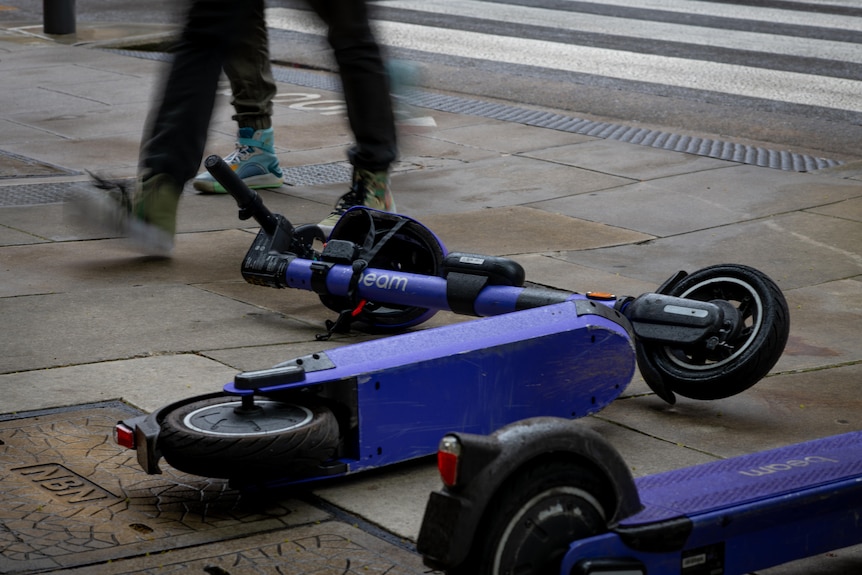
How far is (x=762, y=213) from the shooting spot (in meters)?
5.89

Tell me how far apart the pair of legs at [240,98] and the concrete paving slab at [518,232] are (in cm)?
59

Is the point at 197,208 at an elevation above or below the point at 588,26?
below

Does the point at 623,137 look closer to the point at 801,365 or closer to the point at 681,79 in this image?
the point at 681,79

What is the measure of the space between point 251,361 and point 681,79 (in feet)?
21.5

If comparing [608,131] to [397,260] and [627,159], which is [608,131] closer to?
[627,159]

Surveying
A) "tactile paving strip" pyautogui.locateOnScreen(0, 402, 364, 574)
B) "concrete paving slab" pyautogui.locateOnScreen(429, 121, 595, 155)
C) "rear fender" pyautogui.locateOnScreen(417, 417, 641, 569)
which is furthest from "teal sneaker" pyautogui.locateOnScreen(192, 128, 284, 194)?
"rear fender" pyautogui.locateOnScreen(417, 417, 641, 569)

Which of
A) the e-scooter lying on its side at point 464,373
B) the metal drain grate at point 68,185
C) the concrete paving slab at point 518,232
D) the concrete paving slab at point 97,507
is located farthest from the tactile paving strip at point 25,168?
the concrete paving slab at point 97,507

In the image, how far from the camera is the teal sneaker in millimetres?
6094

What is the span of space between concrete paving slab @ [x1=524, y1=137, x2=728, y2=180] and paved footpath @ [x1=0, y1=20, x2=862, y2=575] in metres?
0.02

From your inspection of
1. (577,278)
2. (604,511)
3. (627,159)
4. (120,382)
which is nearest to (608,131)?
(627,159)

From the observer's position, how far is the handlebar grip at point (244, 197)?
412 cm

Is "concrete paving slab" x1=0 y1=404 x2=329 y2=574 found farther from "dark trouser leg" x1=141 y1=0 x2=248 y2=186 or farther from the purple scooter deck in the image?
"dark trouser leg" x1=141 y1=0 x2=248 y2=186

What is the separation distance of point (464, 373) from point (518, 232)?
2.62 metres

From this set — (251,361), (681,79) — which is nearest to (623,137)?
(681,79)
